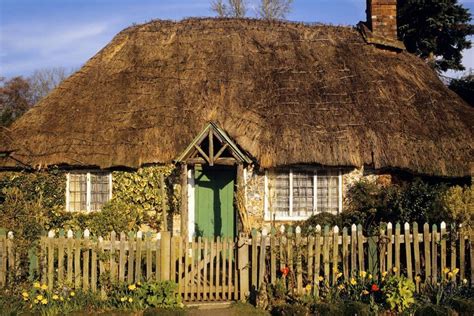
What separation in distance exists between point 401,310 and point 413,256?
5.50 feet

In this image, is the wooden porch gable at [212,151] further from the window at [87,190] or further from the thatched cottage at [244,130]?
the window at [87,190]

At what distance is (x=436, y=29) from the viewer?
2453 cm

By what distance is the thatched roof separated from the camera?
13.9 meters

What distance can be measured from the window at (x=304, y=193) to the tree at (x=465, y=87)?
1202 cm

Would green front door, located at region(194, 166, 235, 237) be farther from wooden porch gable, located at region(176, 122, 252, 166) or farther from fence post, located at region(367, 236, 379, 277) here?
fence post, located at region(367, 236, 379, 277)

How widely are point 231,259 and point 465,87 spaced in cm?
1796

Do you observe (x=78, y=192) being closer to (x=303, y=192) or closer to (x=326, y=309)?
(x=303, y=192)

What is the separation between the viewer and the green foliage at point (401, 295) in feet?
29.3

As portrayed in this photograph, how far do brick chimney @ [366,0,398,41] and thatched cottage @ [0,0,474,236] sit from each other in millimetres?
1752

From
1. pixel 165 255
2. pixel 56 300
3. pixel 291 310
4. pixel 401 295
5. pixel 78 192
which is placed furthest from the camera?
pixel 78 192

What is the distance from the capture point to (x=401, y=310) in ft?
29.2

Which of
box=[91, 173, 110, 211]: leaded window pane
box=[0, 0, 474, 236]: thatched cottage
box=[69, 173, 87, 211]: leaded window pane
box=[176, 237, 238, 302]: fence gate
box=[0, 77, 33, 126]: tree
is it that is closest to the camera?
box=[176, 237, 238, 302]: fence gate

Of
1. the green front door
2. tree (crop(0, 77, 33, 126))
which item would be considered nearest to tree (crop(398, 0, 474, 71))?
the green front door

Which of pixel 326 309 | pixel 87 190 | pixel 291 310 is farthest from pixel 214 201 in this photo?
pixel 326 309
